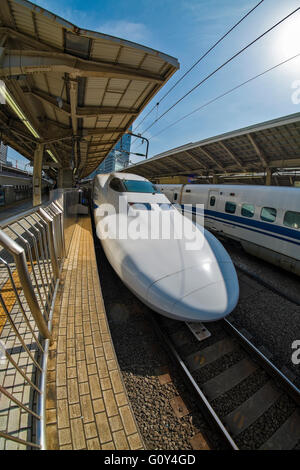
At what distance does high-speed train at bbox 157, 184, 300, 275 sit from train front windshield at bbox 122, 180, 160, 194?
13.5 ft

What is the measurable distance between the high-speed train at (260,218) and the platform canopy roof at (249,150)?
17.7 ft

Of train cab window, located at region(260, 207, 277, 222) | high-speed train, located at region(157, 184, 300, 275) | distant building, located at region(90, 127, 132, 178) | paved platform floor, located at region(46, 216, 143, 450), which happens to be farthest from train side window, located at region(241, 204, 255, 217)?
distant building, located at region(90, 127, 132, 178)

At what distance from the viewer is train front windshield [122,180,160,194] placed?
5953 millimetres

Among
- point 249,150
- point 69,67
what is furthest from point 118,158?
point 69,67

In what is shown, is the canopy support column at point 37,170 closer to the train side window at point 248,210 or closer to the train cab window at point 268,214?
the train side window at point 248,210

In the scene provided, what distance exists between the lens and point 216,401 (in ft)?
8.69

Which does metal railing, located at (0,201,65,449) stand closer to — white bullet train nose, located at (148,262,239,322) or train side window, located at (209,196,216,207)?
white bullet train nose, located at (148,262,239,322)

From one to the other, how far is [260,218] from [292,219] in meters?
1.10

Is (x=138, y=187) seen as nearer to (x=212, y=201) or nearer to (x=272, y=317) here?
(x=272, y=317)

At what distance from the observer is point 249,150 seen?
14203mm
